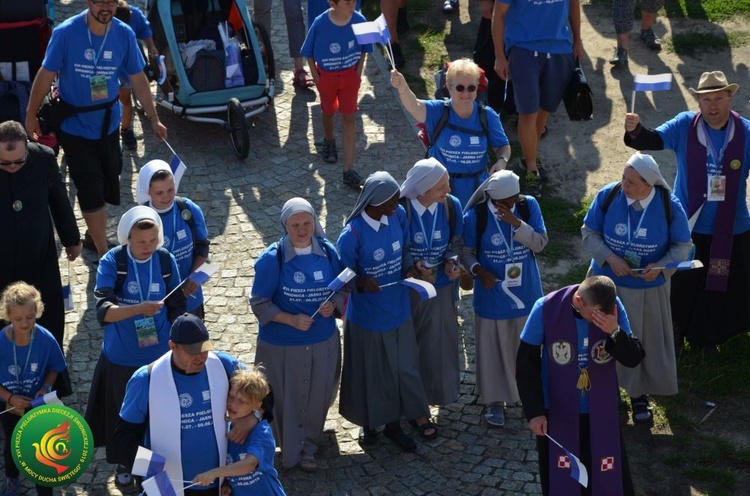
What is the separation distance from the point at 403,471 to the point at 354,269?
1425 mm

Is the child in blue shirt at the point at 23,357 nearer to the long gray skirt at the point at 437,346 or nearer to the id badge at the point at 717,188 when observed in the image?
the long gray skirt at the point at 437,346

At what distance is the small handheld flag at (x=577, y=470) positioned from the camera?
720cm

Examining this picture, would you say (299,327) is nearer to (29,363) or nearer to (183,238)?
(183,238)

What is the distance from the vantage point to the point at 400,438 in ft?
28.6

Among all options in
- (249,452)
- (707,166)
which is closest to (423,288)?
(249,452)

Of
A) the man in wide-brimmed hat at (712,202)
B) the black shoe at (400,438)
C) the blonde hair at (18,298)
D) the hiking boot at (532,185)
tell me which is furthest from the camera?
the hiking boot at (532,185)

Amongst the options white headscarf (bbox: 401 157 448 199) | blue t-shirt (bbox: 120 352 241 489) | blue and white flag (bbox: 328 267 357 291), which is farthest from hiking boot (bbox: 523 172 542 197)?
blue t-shirt (bbox: 120 352 241 489)

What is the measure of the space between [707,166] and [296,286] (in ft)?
11.1

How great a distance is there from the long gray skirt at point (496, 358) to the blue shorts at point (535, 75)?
10.7 feet

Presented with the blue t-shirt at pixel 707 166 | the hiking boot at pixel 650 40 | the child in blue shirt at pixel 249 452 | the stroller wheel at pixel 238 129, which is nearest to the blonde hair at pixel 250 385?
the child in blue shirt at pixel 249 452

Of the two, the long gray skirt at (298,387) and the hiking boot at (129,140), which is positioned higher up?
the hiking boot at (129,140)

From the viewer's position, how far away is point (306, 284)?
8.14m

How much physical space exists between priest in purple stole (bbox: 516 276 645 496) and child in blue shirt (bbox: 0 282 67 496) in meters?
2.97

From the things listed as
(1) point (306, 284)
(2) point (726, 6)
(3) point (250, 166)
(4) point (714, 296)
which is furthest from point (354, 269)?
(2) point (726, 6)
